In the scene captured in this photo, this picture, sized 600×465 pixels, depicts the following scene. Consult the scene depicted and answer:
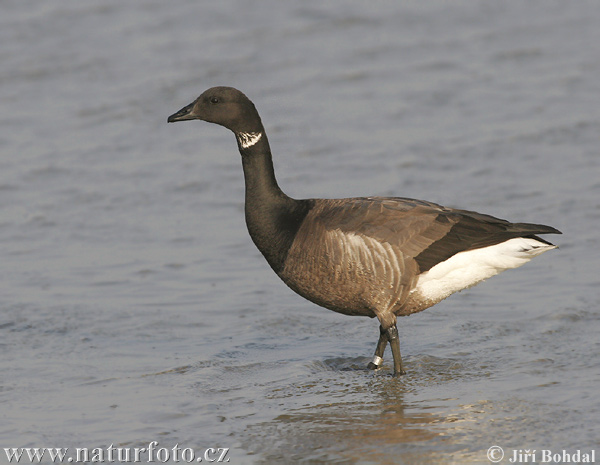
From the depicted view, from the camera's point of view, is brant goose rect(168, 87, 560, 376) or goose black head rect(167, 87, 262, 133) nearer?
brant goose rect(168, 87, 560, 376)

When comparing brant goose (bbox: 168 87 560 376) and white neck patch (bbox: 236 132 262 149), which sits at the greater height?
white neck patch (bbox: 236 132 262 149)

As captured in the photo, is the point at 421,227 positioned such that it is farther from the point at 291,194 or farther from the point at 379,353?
the point at 291,194

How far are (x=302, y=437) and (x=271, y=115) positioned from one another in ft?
31.2

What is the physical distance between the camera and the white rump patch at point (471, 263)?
7.84 metres

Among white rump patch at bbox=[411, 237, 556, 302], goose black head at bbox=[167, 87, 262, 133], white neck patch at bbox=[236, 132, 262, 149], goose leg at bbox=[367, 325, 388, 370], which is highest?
goose black head at bbox=[167, 87, 262, 133]

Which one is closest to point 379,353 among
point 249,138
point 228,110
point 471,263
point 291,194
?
point 471,263

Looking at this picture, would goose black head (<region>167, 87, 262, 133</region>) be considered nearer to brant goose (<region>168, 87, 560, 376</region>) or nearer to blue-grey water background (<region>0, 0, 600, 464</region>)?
brant goose (<region>168, 87, 560, 376</region>)

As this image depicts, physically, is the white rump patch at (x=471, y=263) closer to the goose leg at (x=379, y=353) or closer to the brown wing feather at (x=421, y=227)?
the brown wing feather at (x=421, y=227)

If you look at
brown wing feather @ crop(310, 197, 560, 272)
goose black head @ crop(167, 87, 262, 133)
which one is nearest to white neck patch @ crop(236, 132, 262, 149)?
A: goose black head @ crop(167, 87, 262, 133)

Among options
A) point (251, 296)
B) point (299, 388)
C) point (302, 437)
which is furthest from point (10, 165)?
point (302, 437)

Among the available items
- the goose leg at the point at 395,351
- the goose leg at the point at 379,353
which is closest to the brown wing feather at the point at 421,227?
the goose leg at the point at 395,351

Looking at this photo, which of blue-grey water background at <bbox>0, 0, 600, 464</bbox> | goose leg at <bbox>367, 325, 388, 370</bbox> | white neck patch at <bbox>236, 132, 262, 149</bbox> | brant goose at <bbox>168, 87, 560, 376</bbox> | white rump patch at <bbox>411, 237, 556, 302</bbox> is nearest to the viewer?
blue-grey water background at <bbox>0, 0, 600, 464</bbox>

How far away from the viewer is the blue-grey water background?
6844 millimetres

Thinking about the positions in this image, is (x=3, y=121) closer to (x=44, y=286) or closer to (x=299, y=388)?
(x=44, y=286)
